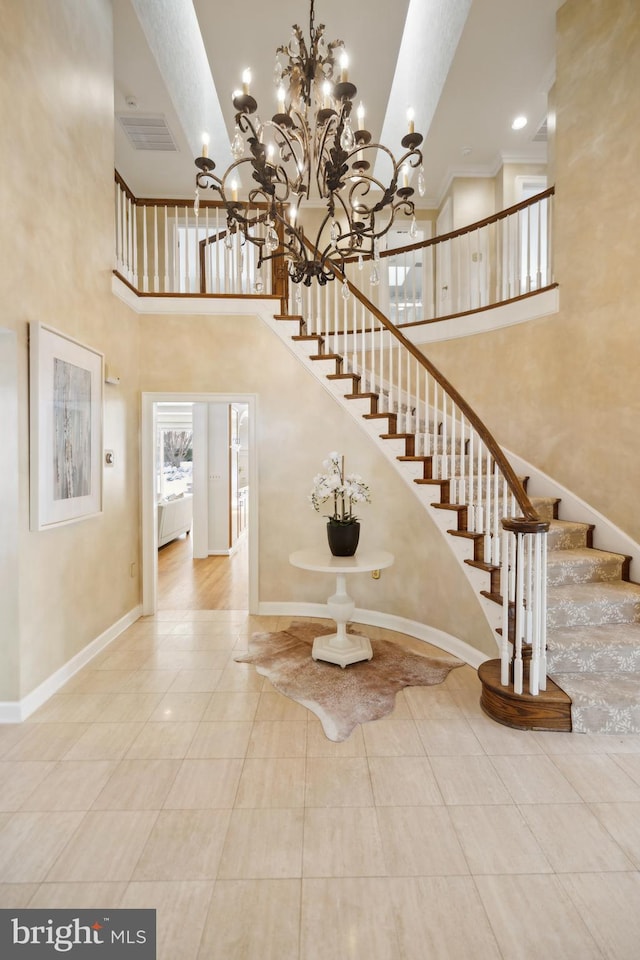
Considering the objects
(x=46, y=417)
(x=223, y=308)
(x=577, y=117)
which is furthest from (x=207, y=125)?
(x=46, y=417)

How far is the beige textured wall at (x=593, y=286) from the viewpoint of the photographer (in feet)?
11.8

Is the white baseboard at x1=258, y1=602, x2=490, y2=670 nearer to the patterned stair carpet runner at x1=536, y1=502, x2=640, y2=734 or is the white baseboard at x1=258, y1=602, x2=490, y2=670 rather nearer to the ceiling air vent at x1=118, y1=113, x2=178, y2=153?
the patterned stair carpet runner at x1=536, y1=502, x2=640, y2=734

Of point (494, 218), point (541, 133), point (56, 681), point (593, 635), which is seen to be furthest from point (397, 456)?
point (541, 133)

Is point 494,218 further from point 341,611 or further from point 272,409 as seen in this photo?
point 341,611

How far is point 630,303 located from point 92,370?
413cm

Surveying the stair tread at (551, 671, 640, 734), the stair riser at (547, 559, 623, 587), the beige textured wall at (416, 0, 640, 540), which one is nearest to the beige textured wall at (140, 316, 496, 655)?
the stair riser at (547, 559, 623, 587)

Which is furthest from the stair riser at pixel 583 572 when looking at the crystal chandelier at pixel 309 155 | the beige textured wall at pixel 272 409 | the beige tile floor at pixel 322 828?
the crystal chandelier at pixel 309 155

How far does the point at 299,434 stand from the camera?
15.0 feet

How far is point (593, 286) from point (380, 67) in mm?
3308

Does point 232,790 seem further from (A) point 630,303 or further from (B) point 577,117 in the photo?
(B) point 577,117

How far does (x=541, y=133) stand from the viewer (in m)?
5.52

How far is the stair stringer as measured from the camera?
3389mm

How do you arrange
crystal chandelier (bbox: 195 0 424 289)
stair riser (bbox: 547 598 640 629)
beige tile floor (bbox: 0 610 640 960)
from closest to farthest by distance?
1. beige tile floor (bbox: 0 610 640 960)
2. crystal chandelier (bbox: 195 0 424 289)
3. stair riser (bbox: 547 598 640 629)

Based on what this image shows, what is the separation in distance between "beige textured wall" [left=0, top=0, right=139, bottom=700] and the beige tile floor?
651 millimetres
